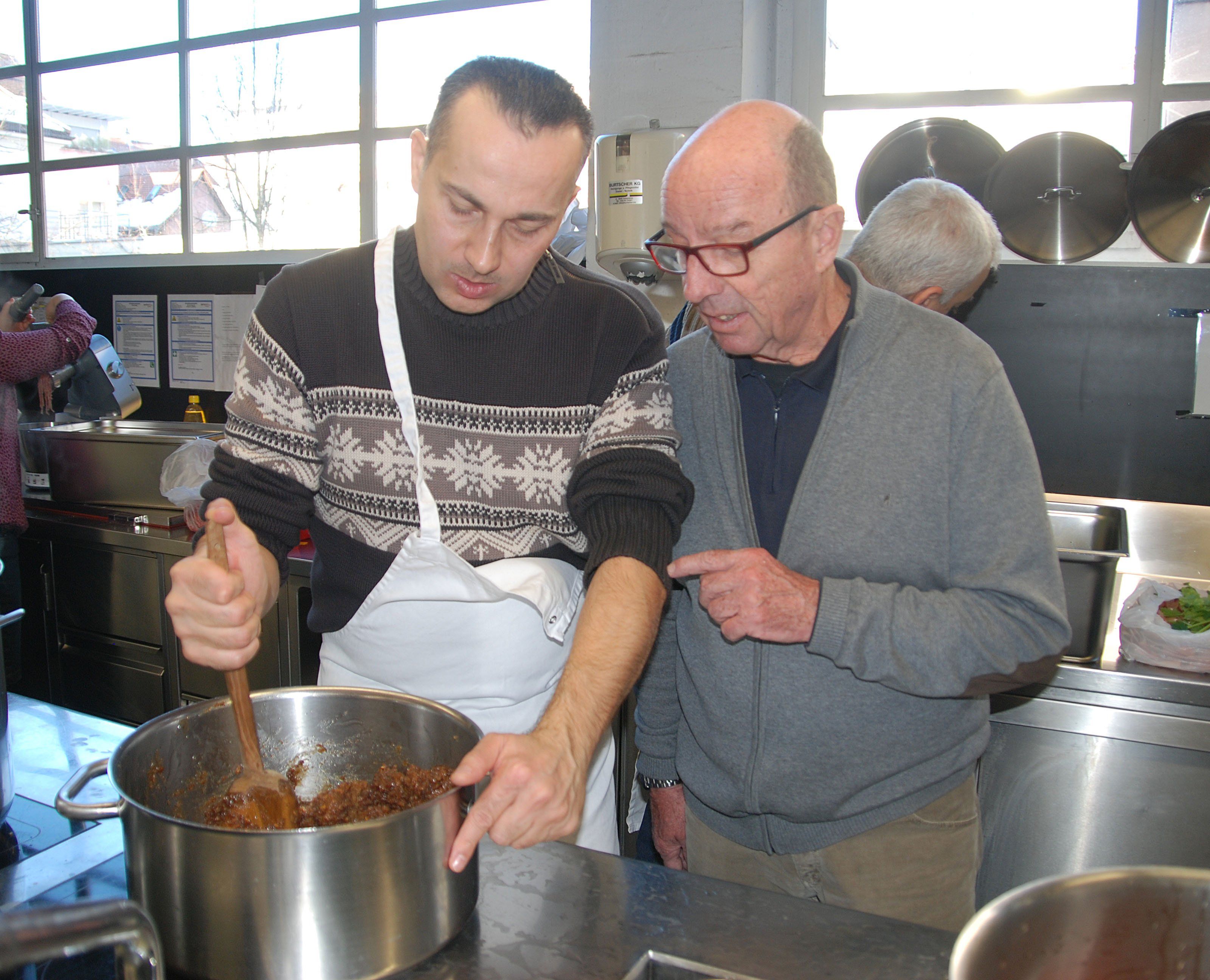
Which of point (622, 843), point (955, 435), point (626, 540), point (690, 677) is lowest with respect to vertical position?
point (622, 843)

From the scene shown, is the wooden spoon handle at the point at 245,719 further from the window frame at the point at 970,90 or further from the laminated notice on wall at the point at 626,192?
the window frame at the point at 970,90

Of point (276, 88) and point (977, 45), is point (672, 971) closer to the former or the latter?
point (977, 45)

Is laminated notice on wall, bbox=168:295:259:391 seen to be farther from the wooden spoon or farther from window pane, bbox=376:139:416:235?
the wooden spoon

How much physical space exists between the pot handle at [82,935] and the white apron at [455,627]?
710mm

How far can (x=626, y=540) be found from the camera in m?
1.14

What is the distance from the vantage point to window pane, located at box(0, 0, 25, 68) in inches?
186

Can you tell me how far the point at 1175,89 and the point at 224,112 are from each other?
12.3ft

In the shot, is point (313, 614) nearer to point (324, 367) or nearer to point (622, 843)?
point (324, 367)

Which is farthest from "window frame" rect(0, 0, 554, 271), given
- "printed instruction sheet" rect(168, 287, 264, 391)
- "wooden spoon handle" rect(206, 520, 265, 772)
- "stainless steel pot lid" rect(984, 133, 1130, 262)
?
"wooden spoon handle" rect(206, 520, 265, 772)

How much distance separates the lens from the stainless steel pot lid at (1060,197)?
8.20ft

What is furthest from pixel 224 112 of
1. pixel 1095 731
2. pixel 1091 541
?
pixel 1095 731

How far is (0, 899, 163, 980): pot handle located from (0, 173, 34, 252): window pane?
5221 millimetres

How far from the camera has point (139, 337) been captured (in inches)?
168

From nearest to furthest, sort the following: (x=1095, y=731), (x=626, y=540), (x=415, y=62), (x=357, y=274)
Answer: (x=626, y=540), (x=357, y=274), (x=1095, y=731), (x=415, y=62)
